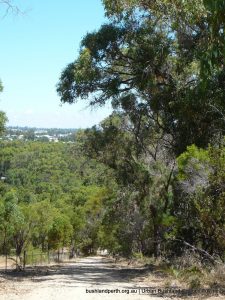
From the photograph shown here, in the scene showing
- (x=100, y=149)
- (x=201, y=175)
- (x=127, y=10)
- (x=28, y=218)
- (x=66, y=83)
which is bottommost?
(x=28, y=218)

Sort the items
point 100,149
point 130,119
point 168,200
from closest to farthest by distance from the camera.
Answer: point 168,200, point 130,119, point 100,149

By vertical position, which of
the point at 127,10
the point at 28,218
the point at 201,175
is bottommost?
the point at 28,218

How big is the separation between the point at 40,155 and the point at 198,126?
17445cm

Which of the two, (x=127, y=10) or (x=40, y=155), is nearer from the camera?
(x=127, y=10)

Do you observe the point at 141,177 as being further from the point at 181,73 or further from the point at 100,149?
the point at 181,73

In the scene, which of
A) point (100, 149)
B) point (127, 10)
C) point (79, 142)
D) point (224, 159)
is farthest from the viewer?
point (79, 142)

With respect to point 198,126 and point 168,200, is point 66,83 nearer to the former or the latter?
point 198,126

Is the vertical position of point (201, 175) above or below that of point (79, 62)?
below

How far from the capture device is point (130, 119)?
25.5 meters

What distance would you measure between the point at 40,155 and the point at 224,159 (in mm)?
179971

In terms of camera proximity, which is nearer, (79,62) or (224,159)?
(224,159)

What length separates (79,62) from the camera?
18.6 meters

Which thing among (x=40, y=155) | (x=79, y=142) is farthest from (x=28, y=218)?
(x=40, y=155)

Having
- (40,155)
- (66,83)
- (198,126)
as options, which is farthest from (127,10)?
(40,155)
